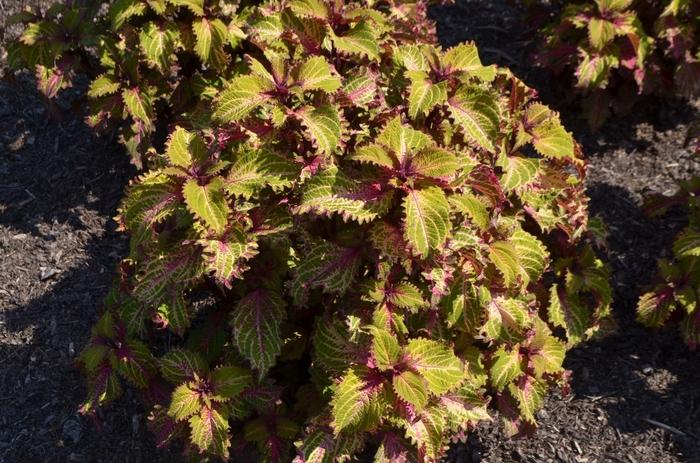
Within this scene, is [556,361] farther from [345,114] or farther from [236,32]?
[236,32]

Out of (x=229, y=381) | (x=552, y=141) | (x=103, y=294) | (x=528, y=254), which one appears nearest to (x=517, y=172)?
(x=552, y=141)

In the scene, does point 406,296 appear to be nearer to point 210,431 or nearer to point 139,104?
point 210,431

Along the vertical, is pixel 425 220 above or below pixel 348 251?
above

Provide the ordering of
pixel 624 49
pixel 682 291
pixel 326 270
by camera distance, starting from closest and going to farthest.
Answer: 1. pixel 326 270
2. pixel 682 291
3. pixel 624 49

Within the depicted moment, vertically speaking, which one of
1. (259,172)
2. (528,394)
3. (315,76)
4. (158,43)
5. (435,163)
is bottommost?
(528,394)

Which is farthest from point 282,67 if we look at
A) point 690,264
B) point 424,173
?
point 690,264

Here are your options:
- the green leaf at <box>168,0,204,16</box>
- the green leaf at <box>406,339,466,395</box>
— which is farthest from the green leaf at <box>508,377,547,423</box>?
the green leaf at <box>168,0,204,16</box>

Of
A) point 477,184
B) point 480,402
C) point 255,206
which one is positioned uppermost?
point 477,184

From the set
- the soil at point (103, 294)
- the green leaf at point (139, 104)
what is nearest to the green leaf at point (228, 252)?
the soil at point (103, 294)
